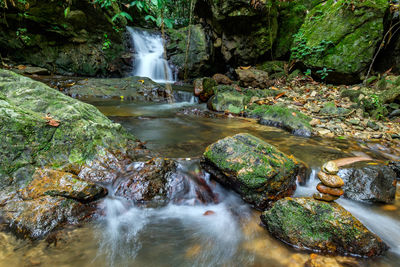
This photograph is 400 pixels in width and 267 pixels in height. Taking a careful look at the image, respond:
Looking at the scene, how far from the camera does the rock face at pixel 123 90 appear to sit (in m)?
8.02

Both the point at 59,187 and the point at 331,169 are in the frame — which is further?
the point at 59,187

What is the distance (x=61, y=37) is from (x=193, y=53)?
24.0ft

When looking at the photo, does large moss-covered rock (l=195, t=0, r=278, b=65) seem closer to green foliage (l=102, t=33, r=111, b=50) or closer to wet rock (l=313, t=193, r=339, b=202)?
green foliage (l=102, t=33, r=111, b=50)

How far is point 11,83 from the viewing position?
3119mm

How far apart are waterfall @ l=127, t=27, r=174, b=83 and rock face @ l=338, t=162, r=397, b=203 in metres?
9.77

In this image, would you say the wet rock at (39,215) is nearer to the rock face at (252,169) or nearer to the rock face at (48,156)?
the rock face at (48,156)

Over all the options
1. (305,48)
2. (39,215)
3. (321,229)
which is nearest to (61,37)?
(39,215)

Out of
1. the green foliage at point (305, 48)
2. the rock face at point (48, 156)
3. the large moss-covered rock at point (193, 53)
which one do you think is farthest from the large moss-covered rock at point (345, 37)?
the rock face at point (48, 156)

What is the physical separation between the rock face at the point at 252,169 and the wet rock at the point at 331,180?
0.53 m

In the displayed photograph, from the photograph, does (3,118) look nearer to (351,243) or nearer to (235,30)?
(351,243)

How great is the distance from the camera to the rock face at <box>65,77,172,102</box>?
26.3 feet

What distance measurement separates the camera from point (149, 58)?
41.5 ft

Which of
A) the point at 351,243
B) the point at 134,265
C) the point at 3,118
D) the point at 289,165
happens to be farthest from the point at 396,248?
the point at 3,118

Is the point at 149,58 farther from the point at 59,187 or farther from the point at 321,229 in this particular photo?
the point at 321,229
